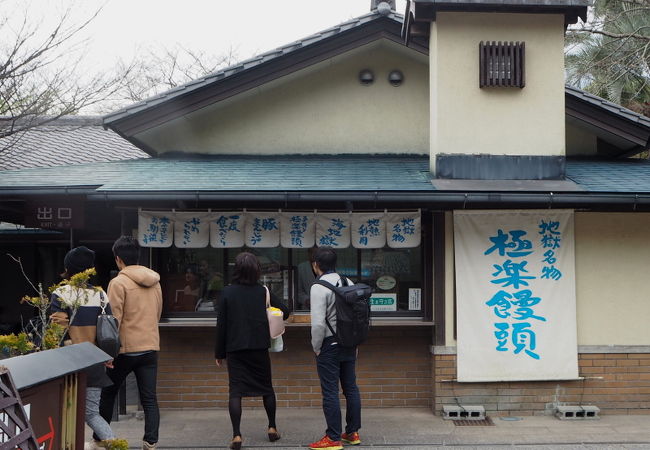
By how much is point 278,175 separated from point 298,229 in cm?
74

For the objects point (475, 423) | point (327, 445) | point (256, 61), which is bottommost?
point (475, 423)

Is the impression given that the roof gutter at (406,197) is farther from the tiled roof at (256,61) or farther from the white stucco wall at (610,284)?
the tiled roof at (256,61)

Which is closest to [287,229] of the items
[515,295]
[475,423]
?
[515,295]

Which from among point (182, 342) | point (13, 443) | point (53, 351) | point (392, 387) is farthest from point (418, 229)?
point (13, 443)

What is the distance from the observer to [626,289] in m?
7.75

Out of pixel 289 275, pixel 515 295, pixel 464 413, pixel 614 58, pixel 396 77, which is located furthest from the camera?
pixel 614 58

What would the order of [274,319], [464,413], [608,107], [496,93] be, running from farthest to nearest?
[608,107] → [496,93] → [464,413] → [274,319]

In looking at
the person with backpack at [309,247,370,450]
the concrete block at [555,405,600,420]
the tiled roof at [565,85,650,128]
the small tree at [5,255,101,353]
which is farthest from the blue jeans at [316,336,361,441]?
the tiled roof at [565,85,650,128]

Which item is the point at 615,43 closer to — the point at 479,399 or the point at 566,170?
the point at 566,170

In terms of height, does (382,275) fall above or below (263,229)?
below

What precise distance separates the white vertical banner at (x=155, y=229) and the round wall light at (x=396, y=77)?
372 cm

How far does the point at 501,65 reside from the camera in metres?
7.70

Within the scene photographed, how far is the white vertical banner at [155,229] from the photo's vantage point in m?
7.53

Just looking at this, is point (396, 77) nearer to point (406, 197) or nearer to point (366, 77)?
point (366, 77)
